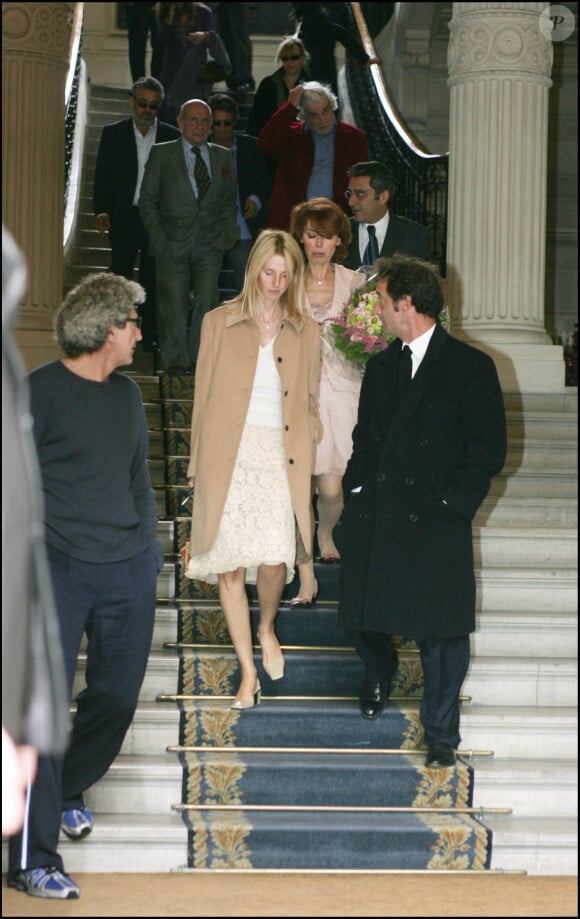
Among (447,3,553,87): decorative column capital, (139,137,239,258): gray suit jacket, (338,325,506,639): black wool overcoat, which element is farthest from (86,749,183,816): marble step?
(447,3,553,87): decorative column capital

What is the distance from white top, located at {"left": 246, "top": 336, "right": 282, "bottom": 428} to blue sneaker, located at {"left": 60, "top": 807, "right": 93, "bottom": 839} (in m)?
1.59

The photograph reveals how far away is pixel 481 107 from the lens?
349 inches

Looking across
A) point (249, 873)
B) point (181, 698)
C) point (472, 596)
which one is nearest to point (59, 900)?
point (249, 873)

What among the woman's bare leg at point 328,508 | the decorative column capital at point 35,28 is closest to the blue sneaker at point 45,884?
the woman's bare leg at point 328,508

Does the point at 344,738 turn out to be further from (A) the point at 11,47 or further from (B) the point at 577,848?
(A) the point at 11,47

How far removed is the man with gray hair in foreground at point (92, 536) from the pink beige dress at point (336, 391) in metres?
1.59

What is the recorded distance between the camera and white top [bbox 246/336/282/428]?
6.08 meters

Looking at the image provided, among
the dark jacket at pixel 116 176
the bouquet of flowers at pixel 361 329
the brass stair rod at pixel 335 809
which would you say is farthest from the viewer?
the dark jacket at pixel 116 176

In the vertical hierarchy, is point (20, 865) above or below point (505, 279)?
below

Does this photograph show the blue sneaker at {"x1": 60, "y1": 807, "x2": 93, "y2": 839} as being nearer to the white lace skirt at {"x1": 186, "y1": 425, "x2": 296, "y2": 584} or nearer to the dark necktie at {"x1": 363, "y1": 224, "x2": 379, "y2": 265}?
the white lace skirt at {"x1": 186, "y1": 425, "x2": 296, "y2": 584}

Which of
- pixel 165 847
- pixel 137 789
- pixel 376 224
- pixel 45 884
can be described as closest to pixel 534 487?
pixel 376 224

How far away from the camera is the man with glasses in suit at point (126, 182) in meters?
9.91

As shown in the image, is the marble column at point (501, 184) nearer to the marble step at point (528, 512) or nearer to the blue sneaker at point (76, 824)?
the marble step at point (528, 512)

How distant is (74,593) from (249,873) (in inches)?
45.5
